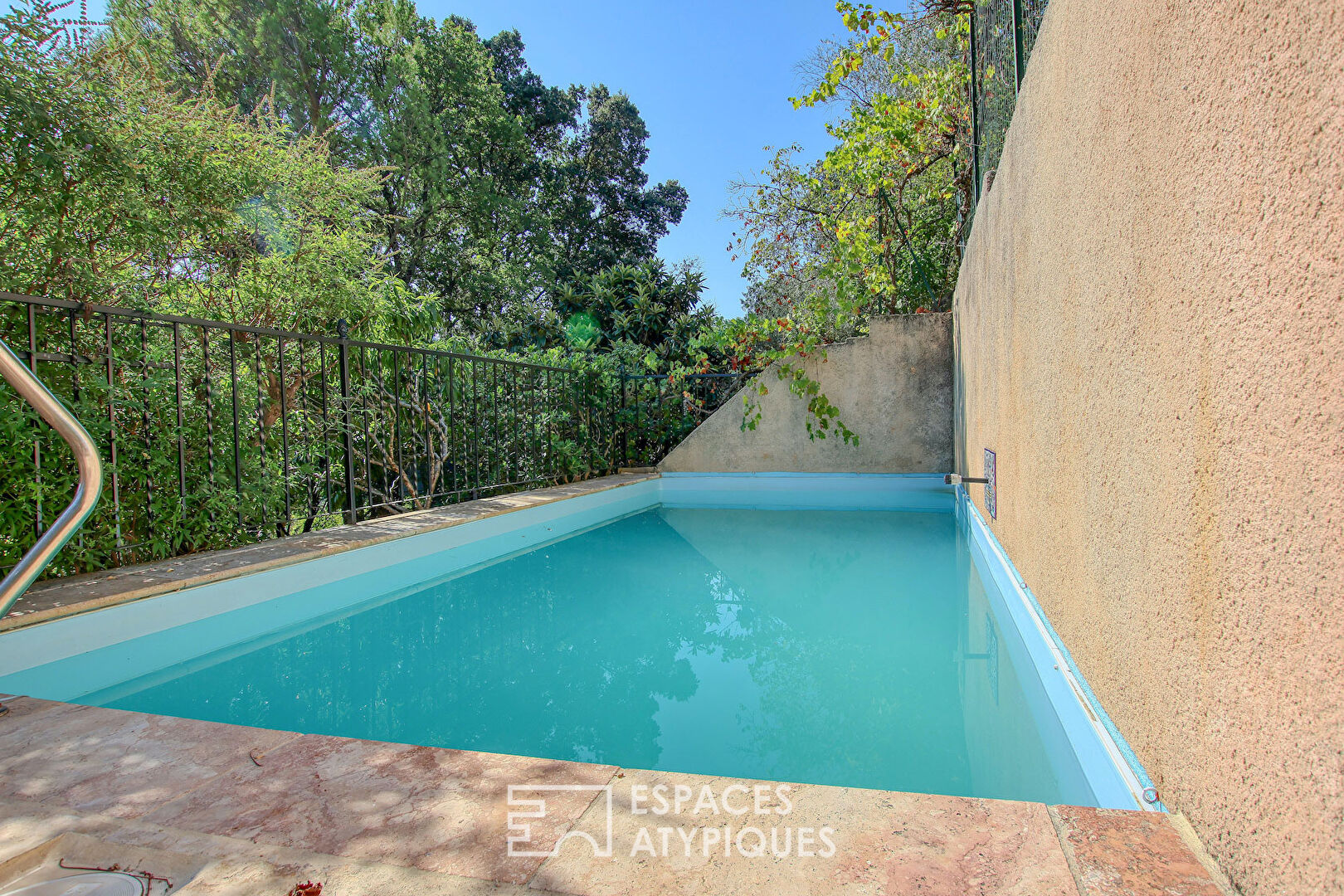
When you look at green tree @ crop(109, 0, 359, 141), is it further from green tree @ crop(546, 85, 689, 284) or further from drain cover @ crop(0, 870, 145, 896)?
drain cover @ crop(0, 870, 145, 896)

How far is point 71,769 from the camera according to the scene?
1356mm

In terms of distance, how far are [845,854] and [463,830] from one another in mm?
609

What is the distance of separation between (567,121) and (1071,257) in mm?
19270

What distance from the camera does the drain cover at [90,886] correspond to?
0.96 meters

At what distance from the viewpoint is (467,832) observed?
1077mm

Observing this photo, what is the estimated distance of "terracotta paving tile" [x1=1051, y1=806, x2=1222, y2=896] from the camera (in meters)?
0.86

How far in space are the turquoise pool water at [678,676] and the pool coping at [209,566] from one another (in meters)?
0.19

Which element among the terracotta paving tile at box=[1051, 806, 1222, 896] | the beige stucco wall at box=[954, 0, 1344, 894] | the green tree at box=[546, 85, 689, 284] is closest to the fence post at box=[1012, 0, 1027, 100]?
the beige stucco wall at box=[954, 0, 1344, 894]

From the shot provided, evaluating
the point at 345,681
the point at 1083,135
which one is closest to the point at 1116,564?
the point at 1083,135

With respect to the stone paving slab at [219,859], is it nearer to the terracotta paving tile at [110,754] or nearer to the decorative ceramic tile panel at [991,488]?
the terracotta paving tile at [110,754]

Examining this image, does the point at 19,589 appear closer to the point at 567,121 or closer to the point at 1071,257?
the point at 1071,257

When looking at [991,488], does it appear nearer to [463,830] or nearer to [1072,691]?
[1072,691]

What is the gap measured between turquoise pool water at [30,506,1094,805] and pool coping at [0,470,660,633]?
19 centimetres

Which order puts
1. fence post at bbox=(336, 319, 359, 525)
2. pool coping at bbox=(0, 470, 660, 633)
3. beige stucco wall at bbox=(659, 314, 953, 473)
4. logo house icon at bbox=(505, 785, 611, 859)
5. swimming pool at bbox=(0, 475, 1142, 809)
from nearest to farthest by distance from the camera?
logo house icon at bbox=(505, 785, 611, 859)
swimming pool at bbox=(0, 475, 1142, 809)
pool coping at bbox=(0, 470, 660, 633)
fence post at bbox=(336, 319, 359, 525)
beige stucco wall at bbox=(659, 314, 953, 473)
